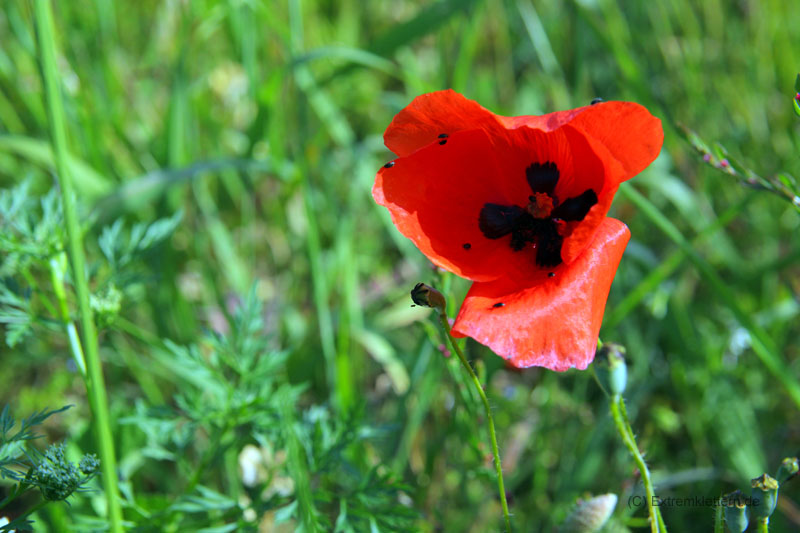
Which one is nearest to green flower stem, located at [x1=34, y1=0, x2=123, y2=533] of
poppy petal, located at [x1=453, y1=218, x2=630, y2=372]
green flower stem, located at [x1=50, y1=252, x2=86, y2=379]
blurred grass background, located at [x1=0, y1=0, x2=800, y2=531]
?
green flower stem, located at [x1=50, y1=252, x2=86, y2=379]

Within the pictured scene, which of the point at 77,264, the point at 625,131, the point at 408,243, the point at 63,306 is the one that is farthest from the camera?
the point at 408,243

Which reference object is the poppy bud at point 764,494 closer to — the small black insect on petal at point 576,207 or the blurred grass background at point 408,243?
the blurred grass background at point 408,243

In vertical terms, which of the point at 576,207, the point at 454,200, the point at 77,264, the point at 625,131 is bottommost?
the point at 576,207

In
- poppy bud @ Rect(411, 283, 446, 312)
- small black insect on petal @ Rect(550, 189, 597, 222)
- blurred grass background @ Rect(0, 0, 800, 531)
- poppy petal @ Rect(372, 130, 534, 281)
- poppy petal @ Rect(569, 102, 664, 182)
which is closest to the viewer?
poppy bud @ Rect(411, 283, 446, 312)

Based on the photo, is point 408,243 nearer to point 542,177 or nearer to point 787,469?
point 542,177

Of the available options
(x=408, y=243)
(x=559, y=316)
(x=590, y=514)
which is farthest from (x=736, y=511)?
(x=408, y=243)

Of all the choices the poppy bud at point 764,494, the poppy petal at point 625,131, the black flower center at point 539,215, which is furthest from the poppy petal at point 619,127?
the poppy bud at point 764,494

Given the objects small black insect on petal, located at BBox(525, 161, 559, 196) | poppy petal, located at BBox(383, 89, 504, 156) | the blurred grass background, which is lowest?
the blurred grass background

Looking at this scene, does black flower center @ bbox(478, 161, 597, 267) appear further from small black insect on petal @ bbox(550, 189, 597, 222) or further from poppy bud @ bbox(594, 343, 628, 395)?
poppy bud @ bbox(594, 343, 628, 395)
